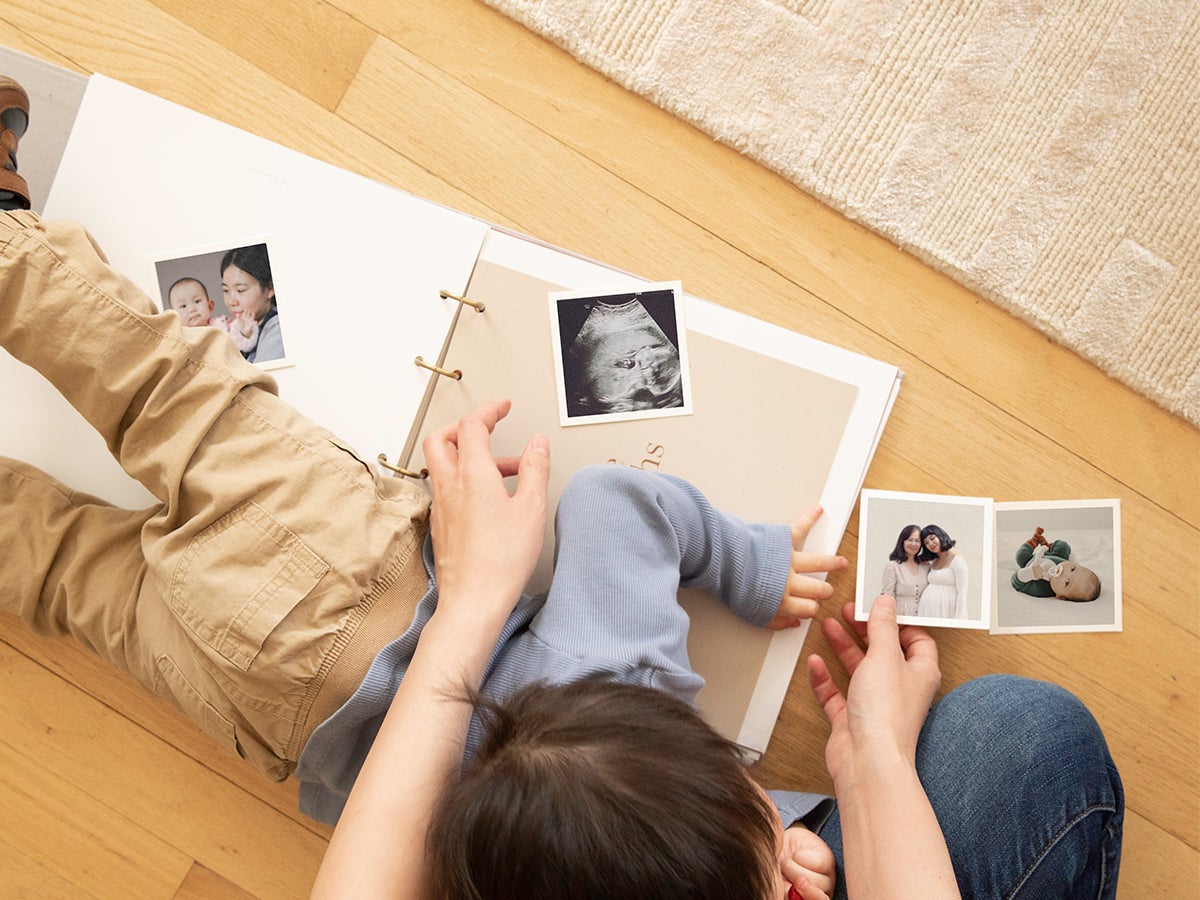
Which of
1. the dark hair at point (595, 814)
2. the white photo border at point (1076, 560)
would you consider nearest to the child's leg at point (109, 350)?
the dark hair at point (595, 814)

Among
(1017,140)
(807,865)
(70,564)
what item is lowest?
(70,564)

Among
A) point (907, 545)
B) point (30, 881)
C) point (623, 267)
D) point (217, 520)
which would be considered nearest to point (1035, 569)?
point (907, 545)

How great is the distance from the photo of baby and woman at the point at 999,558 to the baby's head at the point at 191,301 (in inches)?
29.2

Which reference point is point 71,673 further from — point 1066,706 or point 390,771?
point 1066,706

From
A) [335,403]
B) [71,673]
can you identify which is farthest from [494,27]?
[71,673]

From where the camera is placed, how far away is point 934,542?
36.0 inches

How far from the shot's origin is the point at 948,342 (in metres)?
0.94

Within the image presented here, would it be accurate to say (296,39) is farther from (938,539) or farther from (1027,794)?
(1027,794)

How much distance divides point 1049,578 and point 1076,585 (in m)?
0.03

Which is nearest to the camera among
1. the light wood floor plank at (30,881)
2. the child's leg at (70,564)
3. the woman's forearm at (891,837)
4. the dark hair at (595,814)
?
the dark hair at (595,814)

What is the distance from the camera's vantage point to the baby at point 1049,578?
36.1 inches

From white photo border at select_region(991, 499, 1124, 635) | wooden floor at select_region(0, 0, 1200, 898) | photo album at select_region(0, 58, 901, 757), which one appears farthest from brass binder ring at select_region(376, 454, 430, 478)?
white photo border at select_region(991, 499, 1124, 635)

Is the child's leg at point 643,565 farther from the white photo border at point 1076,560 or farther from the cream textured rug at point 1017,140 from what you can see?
the cream textured rug at point 1017,140

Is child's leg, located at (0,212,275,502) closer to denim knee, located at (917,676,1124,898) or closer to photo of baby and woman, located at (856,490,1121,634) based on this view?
photo of baby and woman, located at (856,490,1121,634)
